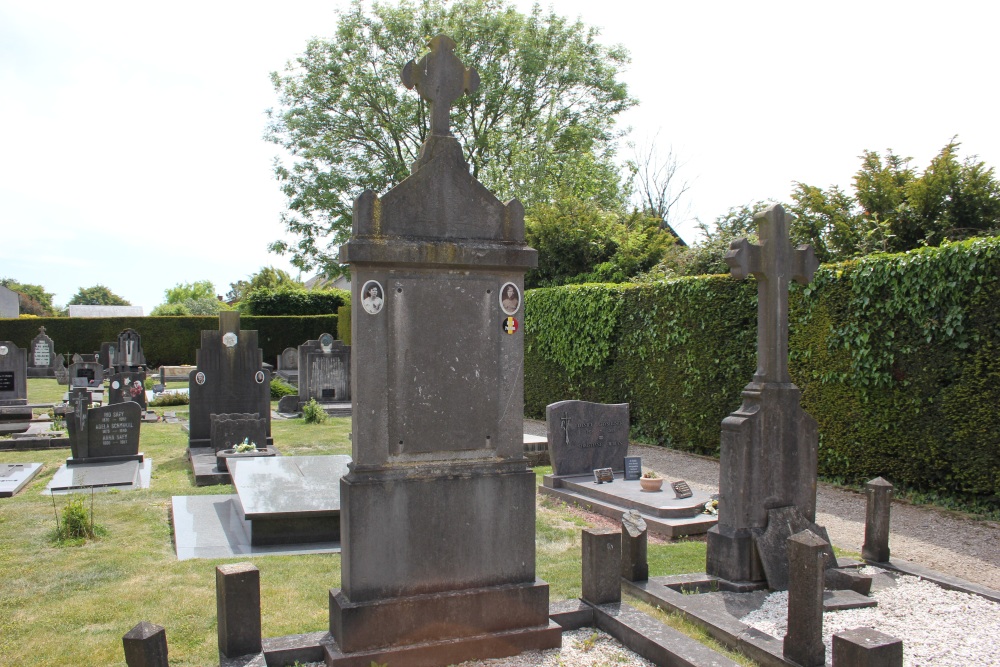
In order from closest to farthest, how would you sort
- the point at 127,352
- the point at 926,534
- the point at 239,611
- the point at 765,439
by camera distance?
the point at 239,611 → the point at 765,439 → the point at 926,534 → the point at 127,352

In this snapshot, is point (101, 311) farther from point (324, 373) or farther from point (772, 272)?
point (772, 272)

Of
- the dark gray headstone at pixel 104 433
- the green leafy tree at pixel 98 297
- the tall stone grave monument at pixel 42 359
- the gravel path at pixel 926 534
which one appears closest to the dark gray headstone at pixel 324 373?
the dark gray headstone at pixel 104 433

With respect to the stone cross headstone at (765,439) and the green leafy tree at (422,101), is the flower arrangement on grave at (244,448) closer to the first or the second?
the stone cross headstone at (765,439)

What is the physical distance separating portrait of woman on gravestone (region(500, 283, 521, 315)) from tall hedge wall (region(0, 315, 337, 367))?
3066cm

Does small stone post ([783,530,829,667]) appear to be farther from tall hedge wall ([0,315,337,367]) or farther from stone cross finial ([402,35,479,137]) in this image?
tall hedge wall ([0,315,337,367])

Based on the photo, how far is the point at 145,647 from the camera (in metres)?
3.35

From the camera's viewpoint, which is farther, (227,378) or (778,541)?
(227,378)

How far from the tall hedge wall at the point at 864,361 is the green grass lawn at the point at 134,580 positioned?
3.54 metres

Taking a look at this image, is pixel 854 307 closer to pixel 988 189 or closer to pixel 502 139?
pixel 988 189

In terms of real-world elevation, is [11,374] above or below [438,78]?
below

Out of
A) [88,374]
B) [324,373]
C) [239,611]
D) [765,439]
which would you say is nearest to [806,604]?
[765,439]

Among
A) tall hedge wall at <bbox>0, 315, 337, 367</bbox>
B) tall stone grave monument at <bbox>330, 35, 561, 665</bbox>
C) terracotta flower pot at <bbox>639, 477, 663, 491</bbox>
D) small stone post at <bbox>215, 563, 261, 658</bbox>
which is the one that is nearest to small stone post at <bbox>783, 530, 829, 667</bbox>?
tall stone grave monument at <bbox>330, 35, 561, 665</bbox>

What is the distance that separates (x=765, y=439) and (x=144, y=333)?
34.1 meters

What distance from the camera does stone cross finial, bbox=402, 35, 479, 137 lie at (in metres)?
4.60
